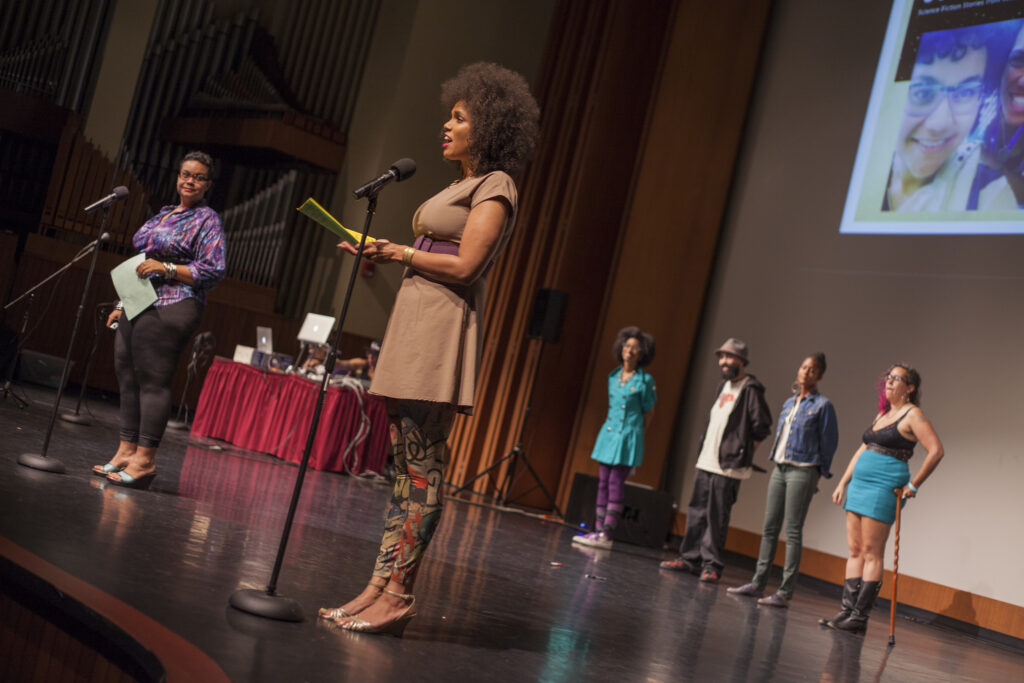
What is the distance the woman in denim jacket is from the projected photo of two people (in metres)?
1.97

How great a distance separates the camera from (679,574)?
6.30m

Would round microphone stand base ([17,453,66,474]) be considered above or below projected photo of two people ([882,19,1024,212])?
below

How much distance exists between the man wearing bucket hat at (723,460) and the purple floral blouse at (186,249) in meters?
3.51

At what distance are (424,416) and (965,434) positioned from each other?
5.09 m

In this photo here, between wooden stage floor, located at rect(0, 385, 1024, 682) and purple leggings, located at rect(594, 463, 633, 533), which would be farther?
purple leggings, located at rect(594, 463, 633, 533)

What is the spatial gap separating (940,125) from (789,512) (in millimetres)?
3194

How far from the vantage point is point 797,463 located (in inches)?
226

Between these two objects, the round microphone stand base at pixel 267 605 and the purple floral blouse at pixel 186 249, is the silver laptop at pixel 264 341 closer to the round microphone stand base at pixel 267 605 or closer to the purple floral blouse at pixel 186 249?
the purple floral blouse at pixel 186 249

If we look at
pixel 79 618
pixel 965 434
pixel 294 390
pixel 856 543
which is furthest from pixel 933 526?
pixel 79 618

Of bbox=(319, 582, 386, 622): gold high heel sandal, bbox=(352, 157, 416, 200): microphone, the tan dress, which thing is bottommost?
bbox=(319, 582, 386, 622): gold high heel sandal

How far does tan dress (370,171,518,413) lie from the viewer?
2639 millimetres

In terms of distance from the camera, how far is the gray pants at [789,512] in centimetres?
576

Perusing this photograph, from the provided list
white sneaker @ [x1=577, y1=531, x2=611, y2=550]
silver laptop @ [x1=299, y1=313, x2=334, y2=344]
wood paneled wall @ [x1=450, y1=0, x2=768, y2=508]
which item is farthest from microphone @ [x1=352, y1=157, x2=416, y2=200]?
wood paneled wall @ [x1=450, y1=0, x2=768, y2=508]

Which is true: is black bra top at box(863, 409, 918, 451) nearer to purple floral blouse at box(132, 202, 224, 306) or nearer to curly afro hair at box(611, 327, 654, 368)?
curly afro hair at box(611, 327, 654, 368)
